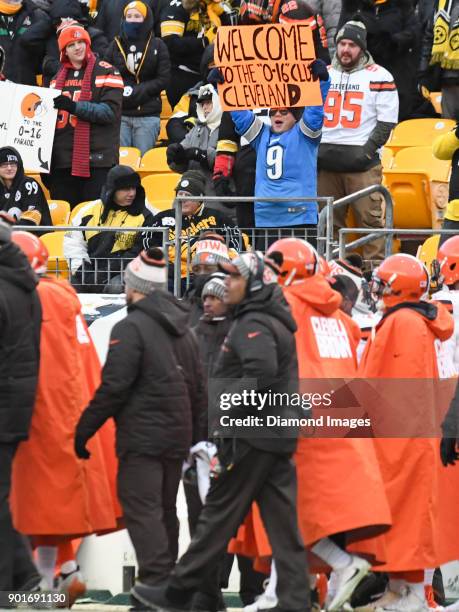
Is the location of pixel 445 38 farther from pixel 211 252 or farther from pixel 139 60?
pixel 211 252

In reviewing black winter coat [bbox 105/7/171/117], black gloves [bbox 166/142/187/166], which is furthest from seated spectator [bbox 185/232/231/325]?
black winter coat [bbox 105/7/171/117]

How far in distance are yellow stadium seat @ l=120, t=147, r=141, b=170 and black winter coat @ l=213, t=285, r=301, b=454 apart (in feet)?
27.0

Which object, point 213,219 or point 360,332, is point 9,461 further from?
point 213,219

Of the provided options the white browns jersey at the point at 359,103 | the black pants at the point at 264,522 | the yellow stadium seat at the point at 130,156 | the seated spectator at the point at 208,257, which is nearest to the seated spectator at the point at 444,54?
the white browns jersey at the point at 359,103

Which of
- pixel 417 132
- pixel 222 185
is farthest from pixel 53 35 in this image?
pixel 222 185

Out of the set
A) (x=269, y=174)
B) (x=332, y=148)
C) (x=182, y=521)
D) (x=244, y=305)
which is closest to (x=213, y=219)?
(x=269, y=174)

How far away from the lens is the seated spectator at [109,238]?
13.5 metres

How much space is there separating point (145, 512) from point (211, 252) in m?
2.72

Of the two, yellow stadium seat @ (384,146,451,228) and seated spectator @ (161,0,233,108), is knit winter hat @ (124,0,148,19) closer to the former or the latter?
seated spectator @ (161,0,233,108)

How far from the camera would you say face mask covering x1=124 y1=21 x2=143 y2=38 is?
17.8 meters

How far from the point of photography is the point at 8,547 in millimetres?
9453

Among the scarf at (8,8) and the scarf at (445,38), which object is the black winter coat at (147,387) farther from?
the scarf at (8,8)

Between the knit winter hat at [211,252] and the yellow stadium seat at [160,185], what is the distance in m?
4.96

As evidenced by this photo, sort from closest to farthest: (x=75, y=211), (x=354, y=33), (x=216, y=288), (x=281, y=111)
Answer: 1. (x=216, y=288)
2. (x=281, y=111)
3. (x=354, y=33)
4. (x=75, y=211)
